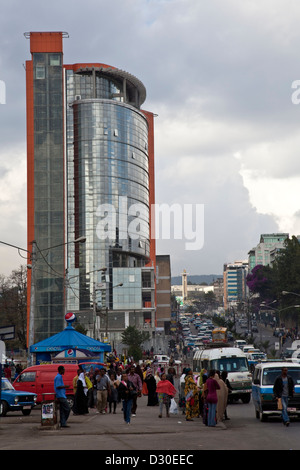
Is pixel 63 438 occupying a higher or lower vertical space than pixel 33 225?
lower

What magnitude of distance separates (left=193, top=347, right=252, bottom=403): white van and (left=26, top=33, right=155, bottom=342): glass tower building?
89.2 meters

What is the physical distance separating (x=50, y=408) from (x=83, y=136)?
119138mm

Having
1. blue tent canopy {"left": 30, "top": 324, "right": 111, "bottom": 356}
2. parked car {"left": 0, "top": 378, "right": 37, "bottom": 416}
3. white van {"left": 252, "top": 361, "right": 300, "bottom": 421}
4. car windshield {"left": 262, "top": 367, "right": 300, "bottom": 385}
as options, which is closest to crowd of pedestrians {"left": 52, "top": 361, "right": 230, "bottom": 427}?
white van {"left": 252, "top": 361, "right": 300, "bottom": 421}

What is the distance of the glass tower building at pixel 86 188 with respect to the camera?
126 meters

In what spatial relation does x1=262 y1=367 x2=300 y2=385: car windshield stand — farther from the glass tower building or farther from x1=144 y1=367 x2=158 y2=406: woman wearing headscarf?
the glass tower building

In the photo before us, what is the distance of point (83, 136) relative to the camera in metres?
137

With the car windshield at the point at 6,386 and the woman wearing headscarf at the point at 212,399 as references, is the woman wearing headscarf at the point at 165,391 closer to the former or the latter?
the woman wearing headscarf at the point at 212,399

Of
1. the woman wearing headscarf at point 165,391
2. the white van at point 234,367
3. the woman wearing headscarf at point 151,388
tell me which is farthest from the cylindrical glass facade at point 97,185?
the woman wearing headscarf at point 165,391

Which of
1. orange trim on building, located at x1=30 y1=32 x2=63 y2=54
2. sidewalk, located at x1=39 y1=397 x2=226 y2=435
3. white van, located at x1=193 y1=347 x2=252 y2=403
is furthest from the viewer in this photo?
orange trim on building, located at x1=30 y1=32 x2=63 y2=54

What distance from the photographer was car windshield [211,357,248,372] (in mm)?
32312

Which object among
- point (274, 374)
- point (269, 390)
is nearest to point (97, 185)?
point (274, 374)

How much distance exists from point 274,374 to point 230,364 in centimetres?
959

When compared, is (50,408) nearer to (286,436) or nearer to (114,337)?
(286,436)
